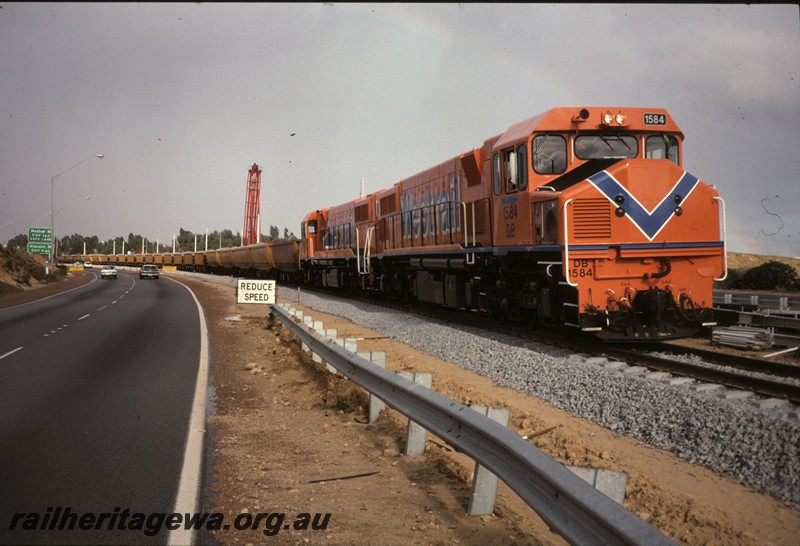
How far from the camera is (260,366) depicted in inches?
466

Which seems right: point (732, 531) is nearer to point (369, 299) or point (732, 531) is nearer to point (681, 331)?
point (681, 331)

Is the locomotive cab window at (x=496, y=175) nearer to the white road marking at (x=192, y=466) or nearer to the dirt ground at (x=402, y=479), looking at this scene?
the dirt ground at (x=402, y=479)

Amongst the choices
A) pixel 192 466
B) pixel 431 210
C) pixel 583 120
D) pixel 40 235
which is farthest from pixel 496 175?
pixel 40 235

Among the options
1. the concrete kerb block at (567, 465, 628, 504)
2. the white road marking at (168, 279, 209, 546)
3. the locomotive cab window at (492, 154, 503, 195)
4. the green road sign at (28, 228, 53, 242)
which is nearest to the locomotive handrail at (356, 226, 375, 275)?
the locomotive cab window at (492, 154, 503, 195)

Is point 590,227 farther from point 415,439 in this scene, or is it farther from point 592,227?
point 415,439

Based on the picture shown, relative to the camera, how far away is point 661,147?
1255 centimetres

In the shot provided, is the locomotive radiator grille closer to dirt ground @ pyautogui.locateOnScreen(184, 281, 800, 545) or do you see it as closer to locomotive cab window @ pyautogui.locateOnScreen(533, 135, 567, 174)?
locomotive cab window @ pyautogui.locateOnScreen(533, 135, 567, 174)

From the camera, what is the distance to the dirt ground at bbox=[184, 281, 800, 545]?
→ 4.40m

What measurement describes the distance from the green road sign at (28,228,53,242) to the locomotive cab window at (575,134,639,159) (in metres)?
60.6

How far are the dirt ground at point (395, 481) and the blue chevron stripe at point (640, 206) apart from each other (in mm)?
3905

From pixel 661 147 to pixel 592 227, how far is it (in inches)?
112

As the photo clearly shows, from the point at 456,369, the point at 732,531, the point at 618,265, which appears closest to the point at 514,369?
the point at 456,369

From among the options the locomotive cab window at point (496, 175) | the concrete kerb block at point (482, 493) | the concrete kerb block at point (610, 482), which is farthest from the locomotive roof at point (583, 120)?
the concrete kerb block at point (610, 482)

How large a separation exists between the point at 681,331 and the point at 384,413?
6.08 meters
